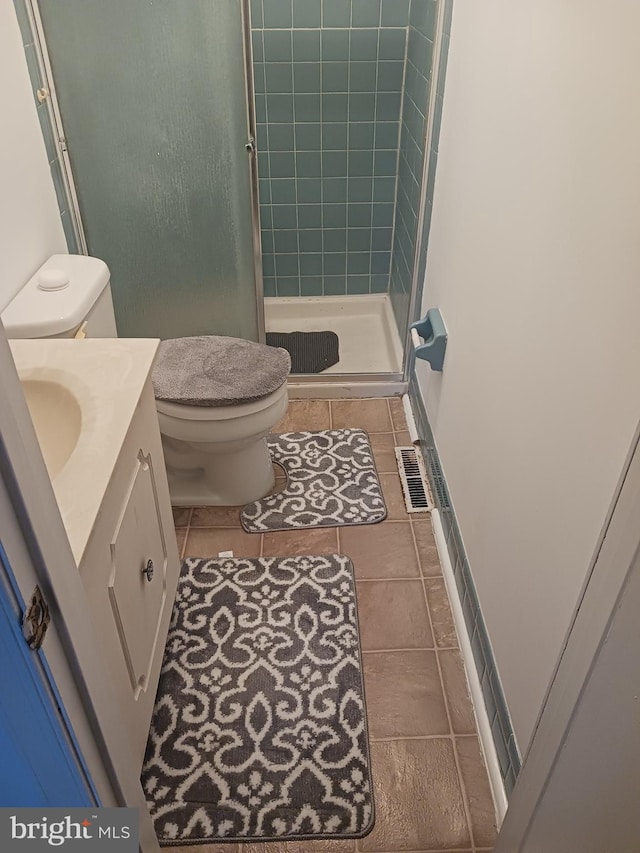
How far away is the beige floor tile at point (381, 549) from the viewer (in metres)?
1.95

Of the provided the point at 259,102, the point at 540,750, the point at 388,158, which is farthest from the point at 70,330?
the point at 388,158

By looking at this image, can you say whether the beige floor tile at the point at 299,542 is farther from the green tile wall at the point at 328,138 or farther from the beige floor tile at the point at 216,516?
the green tile wall at the point at 328,138

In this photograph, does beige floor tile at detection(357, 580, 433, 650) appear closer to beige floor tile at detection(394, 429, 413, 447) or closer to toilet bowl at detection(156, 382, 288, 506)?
toilet bowl at detection(156, 382, 288, 506)

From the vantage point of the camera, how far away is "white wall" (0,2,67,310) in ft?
5.70

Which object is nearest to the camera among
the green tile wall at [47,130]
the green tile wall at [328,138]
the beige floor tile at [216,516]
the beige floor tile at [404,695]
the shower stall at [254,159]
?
the beige floor tile at [404,695]

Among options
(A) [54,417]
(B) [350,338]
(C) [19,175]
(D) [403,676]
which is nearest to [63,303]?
(C) [19,175]

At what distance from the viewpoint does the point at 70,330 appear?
173 centimetres

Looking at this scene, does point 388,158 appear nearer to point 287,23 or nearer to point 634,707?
point 287,23

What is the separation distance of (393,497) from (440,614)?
1.63ft

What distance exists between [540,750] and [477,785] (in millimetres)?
560

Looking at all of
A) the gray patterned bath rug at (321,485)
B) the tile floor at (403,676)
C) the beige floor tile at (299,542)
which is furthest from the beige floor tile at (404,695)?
the gray patterned bath rug at (321,485)

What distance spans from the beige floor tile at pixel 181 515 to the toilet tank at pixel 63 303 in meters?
0.62

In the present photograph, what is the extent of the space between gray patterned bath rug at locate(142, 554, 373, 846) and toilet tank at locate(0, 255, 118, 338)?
0.78 m

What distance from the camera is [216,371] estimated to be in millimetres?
1963
